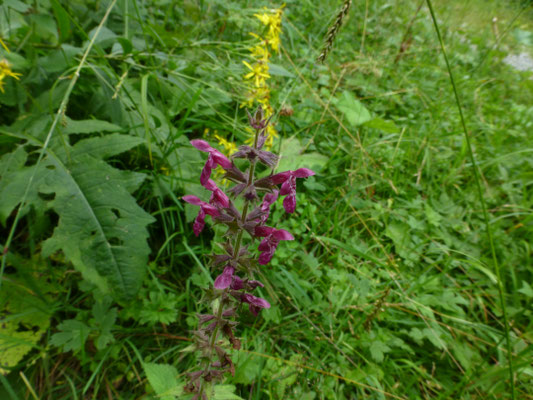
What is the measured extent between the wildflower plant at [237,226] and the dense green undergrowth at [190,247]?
0.22m

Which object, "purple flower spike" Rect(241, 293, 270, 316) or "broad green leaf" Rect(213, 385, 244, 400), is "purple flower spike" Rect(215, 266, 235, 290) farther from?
"broad green leaf" Rect(213, 385, 244, 400)

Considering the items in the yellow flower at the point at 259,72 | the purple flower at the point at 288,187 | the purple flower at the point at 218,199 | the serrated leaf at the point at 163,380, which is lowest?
the serrated leaf at the point at 163,380

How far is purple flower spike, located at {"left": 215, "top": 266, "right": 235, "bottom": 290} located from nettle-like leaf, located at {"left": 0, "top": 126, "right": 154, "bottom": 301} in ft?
2.41

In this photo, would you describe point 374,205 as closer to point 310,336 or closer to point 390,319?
point 390,319

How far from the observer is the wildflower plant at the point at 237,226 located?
1.27 m

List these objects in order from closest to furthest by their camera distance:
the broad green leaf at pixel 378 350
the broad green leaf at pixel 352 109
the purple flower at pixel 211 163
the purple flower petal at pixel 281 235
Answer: the purple flower at pixel 211 163
the purple flower petal at pixel 281 235
the broad green leaf at pixel 378 350
the broad green leaf at pixel 352 109

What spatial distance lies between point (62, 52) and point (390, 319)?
3.04 meters

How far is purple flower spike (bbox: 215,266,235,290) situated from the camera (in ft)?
4.16

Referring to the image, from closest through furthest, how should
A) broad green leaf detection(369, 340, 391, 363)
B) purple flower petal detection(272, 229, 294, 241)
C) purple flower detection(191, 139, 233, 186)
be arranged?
purple flower detection(191, 139, 233, 186) → purple flower petal detection(272, 229, 294, 241) → broad green leaf detection(369, 340, 391, 363)

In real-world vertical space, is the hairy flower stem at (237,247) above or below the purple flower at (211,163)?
below

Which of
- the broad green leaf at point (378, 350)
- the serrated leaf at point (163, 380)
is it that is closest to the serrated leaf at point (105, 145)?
the serrated leaf at point (163, 380)

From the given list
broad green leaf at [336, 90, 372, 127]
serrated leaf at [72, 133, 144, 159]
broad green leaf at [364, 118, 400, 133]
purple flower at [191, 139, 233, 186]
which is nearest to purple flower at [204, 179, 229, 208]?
purple flower at [191, 139, 233, 186]

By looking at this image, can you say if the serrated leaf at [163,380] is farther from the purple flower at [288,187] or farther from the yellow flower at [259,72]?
the yellow flower at [259,72]

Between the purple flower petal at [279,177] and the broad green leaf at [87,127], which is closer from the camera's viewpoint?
the purple flower petal at [279,177]
